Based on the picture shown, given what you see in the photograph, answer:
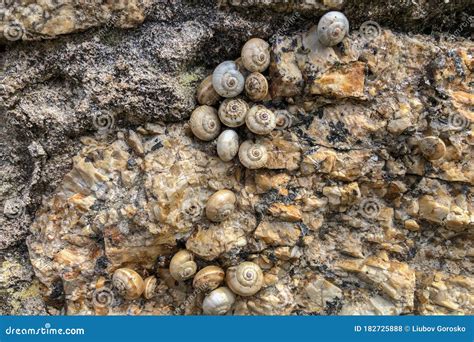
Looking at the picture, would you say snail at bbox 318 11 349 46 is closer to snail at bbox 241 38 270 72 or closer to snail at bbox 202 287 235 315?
snail at bbox 241 38 270 72

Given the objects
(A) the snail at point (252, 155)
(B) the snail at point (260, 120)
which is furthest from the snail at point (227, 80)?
(A) the snail at point (252, 155)

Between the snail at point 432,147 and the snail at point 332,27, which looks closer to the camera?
the snail at point 332,27

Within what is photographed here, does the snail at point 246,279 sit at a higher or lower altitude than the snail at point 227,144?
lower

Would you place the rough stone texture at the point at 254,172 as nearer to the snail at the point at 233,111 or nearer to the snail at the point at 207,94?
the snail at the point at 207,94

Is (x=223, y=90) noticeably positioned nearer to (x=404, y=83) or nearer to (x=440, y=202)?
(x=404, y=83)

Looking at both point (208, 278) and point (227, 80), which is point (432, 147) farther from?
point (208, 278)

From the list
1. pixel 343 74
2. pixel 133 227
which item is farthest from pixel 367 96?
pixel 133 227

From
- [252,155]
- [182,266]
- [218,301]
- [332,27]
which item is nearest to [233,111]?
[252,155]
